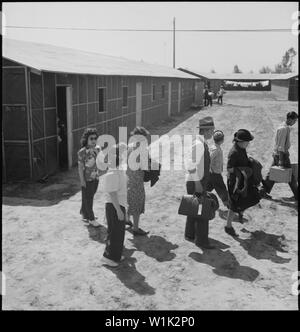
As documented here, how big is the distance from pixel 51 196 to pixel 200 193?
407 centimetres

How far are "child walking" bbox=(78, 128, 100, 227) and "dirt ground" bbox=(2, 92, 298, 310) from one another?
0.41 m

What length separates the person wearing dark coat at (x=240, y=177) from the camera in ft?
19.6

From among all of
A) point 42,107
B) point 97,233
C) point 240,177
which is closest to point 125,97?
point 42,107

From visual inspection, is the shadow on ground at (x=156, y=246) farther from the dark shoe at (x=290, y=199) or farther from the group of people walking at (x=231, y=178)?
the dark shoe at (x=290, y=199)

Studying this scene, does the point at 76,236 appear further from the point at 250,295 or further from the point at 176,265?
the point at 250,295

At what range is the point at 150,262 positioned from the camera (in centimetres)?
548

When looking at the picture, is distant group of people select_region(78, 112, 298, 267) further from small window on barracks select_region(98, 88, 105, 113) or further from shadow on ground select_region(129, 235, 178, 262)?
small window on barracks select_region(98, 88, 105, 113)

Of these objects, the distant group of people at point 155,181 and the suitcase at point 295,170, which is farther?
the suitcase at point 295,170

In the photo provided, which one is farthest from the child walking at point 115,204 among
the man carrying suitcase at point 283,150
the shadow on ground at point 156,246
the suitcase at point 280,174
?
the suitcase at point 280,174

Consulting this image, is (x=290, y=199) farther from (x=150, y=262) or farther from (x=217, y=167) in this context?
(x=150, y=262)

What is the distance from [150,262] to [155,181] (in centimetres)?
126

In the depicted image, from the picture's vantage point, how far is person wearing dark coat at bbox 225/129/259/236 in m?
5.96

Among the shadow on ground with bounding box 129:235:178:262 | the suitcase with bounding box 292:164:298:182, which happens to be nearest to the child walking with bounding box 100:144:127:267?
the shadow on ground with bounding box 129:235:178:262
